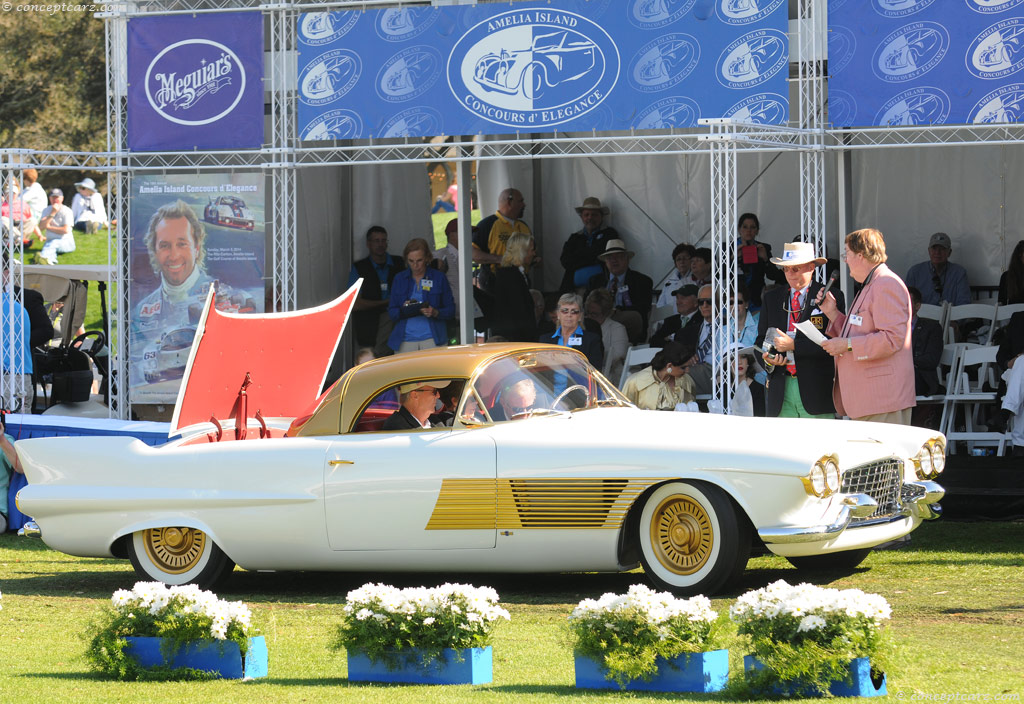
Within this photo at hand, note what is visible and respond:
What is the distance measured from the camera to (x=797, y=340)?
9359 mm

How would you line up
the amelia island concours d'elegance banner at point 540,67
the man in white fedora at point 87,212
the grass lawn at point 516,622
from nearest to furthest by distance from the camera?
the grass lawn at point 516,622 < the amelia island concours d'elegance banner at point 540,67 < the man in white fedora at point 87,212

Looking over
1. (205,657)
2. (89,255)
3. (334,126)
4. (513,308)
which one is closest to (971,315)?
(513,308)

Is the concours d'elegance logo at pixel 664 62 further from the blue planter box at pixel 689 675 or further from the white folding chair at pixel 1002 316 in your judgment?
the blue planter box at pixel 689 675

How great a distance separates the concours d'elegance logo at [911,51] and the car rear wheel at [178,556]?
6.14 meters

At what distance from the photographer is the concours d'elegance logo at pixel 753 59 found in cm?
1166

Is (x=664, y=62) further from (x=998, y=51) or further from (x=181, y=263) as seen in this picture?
(x=181, y=263)

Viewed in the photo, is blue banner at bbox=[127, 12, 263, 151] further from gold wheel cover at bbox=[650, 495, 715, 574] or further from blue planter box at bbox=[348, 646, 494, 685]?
blue planter box at bbox=[348, 646, 494, 685]

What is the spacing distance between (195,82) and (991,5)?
6.70 metres

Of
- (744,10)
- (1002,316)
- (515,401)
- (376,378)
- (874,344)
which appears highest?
(744,10)

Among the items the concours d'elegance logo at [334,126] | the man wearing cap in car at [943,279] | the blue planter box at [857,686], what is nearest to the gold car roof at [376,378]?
the blue planter box at [857,686]

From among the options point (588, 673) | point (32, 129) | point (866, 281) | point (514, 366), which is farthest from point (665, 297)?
point (32, 129)

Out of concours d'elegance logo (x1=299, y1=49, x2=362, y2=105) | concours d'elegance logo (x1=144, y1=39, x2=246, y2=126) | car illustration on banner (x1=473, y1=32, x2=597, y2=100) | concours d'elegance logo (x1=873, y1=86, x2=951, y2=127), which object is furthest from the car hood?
concours d'elegance logo (x1=144, y1=39, x2=246, y2=126)

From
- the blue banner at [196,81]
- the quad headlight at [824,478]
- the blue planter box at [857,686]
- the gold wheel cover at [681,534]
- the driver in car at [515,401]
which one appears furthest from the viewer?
the blue banner at [196,81]

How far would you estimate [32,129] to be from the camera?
35.6 m
